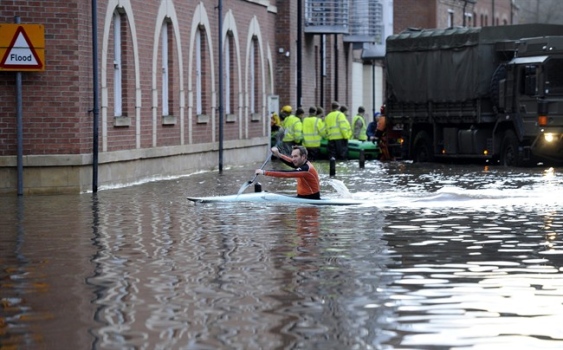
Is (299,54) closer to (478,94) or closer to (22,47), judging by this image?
(478,94)

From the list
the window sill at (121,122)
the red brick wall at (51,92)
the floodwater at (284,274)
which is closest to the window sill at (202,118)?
the window sill at (121,122)

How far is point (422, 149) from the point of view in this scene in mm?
45625

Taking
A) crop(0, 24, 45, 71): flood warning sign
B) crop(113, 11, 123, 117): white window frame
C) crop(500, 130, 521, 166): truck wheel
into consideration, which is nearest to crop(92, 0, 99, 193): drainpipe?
crop(0, 24, 45, 71): flood warning sign

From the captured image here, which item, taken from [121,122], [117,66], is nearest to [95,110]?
[121,122]

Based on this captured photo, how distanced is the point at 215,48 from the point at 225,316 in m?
30.5

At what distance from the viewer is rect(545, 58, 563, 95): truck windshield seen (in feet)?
128

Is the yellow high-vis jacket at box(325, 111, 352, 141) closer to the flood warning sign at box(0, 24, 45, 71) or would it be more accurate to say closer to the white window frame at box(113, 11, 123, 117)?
the white window frame at box(113, 11, 123, 117)

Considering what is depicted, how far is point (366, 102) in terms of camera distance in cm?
6881

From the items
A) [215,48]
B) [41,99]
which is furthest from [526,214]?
[215,48]

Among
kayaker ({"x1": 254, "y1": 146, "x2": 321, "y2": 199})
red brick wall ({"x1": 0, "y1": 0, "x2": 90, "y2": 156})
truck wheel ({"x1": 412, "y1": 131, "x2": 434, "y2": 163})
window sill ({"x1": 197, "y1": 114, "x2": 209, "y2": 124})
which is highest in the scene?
red brick wall ({"x1": 0, "y1": 0, "x2": 90, "y2": 156})

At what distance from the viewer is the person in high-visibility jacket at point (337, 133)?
46375 mm

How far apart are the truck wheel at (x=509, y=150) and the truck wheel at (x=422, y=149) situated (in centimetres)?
399

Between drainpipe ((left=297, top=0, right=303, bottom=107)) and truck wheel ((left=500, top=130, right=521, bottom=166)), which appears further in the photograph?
drainpipe ((left=297, top=0, right=303, bottom=107))

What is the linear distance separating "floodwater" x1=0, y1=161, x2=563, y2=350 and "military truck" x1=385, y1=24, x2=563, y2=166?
14217 millimetres
